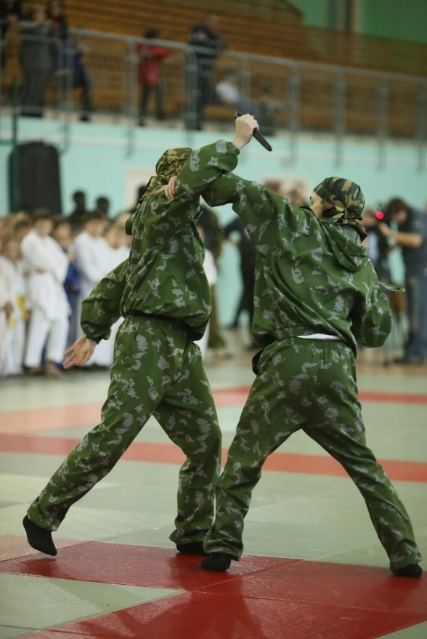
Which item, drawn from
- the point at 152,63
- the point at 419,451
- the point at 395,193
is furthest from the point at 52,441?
the point at 395,193

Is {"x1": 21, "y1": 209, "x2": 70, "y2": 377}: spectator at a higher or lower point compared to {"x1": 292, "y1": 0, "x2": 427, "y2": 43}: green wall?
lower

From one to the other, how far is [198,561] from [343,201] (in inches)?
66.9

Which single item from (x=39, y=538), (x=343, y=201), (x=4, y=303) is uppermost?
(x=343, y=201)

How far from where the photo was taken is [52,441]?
9.52 m

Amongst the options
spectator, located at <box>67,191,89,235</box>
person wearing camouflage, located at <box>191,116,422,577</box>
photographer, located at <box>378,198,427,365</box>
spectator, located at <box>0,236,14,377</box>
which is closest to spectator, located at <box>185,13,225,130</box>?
spectator, located at <box>67,191,89,235</box>

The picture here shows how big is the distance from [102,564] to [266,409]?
3.27 feet

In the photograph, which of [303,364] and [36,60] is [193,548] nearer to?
[303,364]

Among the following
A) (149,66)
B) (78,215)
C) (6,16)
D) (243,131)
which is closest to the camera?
(243,131)

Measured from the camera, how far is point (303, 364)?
542cm

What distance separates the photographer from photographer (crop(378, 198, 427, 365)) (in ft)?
52.4

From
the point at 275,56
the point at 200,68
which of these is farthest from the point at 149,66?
the point at 275,56

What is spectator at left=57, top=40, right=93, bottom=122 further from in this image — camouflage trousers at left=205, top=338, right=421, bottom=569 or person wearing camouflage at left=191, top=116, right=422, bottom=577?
camouflage trousers at left=205, top=338, right=421, bottom=569

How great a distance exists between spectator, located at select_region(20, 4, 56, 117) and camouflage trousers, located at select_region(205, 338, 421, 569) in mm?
12632

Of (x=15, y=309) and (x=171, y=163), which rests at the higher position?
(x=171, y=163)
